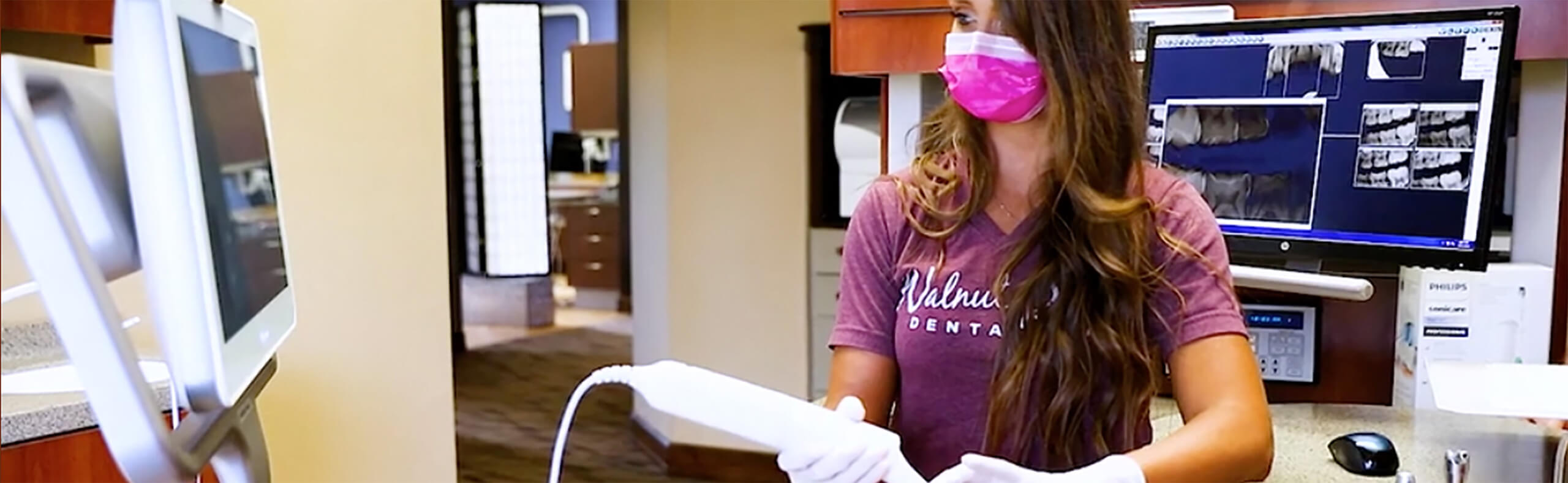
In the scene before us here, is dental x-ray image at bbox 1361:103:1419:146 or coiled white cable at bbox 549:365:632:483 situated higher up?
dental x-ray image at bbox 1361:103:1419:146

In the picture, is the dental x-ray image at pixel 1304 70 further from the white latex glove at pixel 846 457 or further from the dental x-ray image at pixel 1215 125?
the white latex glove at pixel 846 457

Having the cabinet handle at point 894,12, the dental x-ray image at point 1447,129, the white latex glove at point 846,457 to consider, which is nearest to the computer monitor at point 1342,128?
the dental x-ray image at point 1447,129

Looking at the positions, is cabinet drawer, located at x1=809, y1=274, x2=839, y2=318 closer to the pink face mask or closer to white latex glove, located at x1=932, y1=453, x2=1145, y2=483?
the pink face mask

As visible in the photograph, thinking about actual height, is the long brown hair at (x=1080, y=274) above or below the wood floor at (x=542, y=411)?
above

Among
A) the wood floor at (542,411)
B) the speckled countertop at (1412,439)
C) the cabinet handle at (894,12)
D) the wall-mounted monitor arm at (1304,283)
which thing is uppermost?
the cabinet handle at (894,12)

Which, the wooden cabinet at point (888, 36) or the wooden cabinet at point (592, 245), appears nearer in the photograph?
the wooden cabinet at point (888, 36)

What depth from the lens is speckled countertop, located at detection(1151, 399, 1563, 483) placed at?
1.59 metres

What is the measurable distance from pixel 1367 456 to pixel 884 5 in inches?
40.1

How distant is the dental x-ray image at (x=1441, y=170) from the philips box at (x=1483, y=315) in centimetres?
24

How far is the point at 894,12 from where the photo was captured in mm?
2055

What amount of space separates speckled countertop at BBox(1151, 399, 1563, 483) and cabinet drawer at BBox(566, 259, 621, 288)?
621 centimetres

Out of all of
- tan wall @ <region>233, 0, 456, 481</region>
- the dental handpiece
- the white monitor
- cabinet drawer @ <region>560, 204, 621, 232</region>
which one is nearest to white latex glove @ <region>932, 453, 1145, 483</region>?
the dental handpiece

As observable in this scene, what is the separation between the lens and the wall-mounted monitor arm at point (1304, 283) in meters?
1.66

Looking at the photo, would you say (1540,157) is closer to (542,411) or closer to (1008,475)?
(1008,475)
